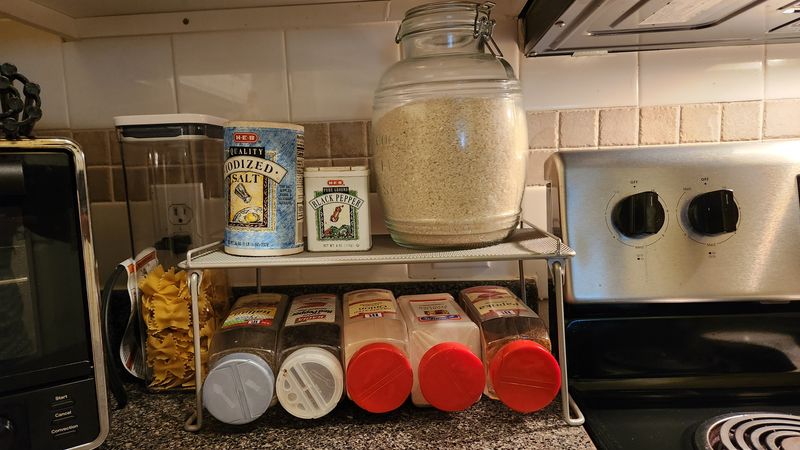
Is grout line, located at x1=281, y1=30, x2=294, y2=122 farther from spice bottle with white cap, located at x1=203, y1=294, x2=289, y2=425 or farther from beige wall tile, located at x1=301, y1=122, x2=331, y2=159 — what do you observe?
spice bottle with white cap, located at x1=203, y1=294, x2=289, y2=425

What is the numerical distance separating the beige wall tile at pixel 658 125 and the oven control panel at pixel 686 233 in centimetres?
16

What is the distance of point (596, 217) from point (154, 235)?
69 centimetres

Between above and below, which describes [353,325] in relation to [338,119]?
below

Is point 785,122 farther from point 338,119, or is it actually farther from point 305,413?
point 305,413

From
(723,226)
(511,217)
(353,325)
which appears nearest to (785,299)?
(723,226)

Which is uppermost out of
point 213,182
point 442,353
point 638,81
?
point 638,81

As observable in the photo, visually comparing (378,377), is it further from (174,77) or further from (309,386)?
(174,77)

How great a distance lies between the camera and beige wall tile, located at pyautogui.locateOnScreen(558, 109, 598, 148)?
874 millimetres

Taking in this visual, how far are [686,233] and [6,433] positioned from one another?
85cm

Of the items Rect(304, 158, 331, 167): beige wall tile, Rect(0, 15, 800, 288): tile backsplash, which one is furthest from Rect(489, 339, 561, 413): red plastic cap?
Rect(304, 158, 331, 167): beige wall tile

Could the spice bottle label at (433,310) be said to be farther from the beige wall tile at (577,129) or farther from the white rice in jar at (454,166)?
the beige wall tile at (577,129)

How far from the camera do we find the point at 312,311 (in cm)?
73

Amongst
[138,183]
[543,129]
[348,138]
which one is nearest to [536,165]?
[543,129]

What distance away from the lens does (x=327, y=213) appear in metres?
0.69
